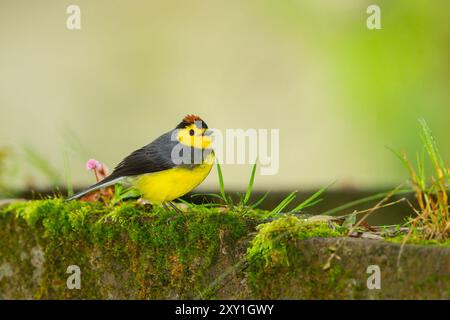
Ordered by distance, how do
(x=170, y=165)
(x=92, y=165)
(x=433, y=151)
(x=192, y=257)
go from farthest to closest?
(x=92, y=165)
(x=170, y=165)
(x=192, y=257)
(x=433, y=151)

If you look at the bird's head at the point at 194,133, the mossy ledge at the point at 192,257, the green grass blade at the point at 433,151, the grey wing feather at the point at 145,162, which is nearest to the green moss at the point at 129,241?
the mossy ledge at the point at 192,257

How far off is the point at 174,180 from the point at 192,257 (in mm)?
468

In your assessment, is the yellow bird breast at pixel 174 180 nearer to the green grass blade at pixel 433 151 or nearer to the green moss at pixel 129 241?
the green moss at pixel 129 241

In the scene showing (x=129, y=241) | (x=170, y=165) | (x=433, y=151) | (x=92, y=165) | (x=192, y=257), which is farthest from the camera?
(x=92, y=165)

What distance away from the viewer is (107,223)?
3.38 metres

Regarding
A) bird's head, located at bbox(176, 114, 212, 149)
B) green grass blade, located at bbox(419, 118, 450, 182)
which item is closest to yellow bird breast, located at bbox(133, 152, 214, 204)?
bird's head, located at bbox(176, 114, 212, 149)

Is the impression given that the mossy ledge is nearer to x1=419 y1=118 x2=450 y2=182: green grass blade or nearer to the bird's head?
the bird's head

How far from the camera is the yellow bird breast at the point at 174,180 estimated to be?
11.1 ft

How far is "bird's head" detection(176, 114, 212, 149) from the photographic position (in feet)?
11.5

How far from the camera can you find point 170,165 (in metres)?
3.42

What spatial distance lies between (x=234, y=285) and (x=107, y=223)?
79 cm

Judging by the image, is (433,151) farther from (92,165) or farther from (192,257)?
(92,165)

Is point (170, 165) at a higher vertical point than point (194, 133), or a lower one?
lower

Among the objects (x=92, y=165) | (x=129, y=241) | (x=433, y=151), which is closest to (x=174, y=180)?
(x=129, y=241)
